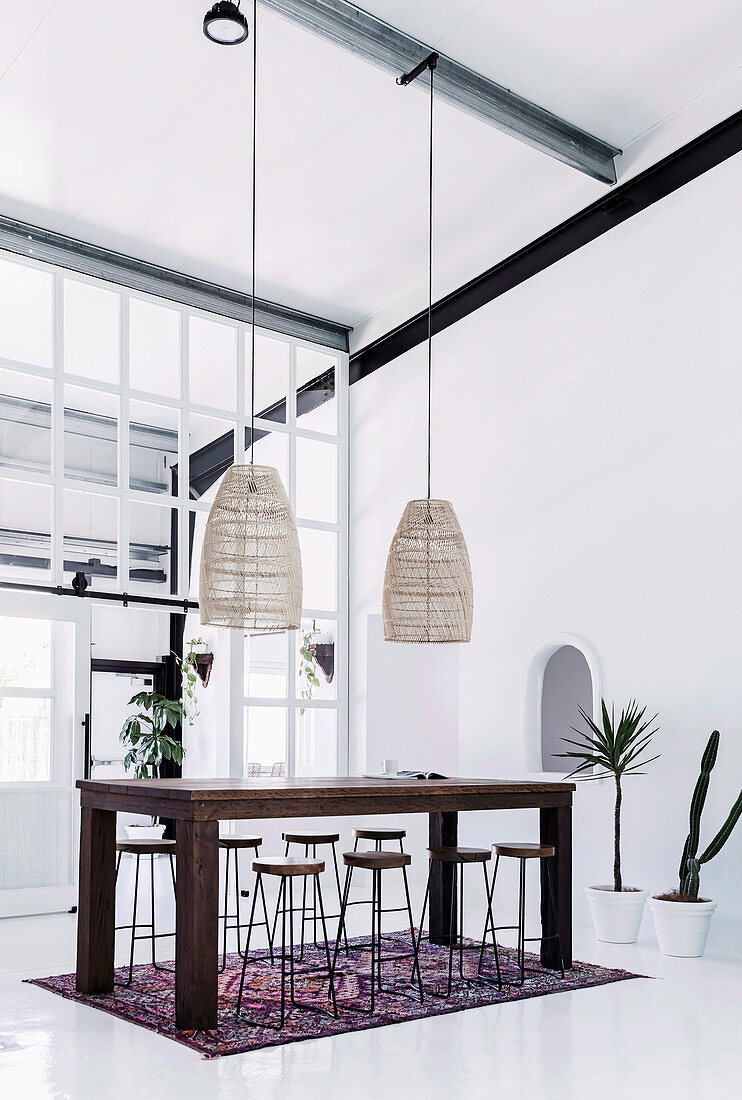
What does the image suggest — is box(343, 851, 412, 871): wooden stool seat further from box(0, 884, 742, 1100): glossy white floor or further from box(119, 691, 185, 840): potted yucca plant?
box(119, 691, 185, 840): potted yucca plant

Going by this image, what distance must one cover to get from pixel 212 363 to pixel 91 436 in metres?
1.24

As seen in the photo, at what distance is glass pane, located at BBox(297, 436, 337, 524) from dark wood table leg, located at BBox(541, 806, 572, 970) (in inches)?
153

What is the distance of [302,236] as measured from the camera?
299 inches

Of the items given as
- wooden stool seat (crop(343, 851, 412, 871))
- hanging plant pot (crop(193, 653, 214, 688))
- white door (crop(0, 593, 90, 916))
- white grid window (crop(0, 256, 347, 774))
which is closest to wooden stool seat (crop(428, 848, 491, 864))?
wooden stool seat (crop(343, 851, 412, 871))

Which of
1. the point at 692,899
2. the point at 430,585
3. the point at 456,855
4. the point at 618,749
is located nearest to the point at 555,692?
the point at 618,749

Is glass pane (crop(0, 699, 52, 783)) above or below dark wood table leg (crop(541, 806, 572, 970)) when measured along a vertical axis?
above

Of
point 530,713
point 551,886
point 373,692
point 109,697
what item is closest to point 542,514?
point 530,713

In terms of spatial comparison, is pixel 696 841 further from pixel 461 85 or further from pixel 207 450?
pixel 207 450

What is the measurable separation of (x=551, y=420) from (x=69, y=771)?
394cm

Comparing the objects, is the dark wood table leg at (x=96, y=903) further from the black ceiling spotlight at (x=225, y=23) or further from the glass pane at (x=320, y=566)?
the glass pane at (x=320, y=566)

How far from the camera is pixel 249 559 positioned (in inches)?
186

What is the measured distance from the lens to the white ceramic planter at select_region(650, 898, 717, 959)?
18.6 feet

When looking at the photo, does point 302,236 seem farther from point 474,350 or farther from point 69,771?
point 69,771

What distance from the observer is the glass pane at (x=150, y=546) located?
766cm
